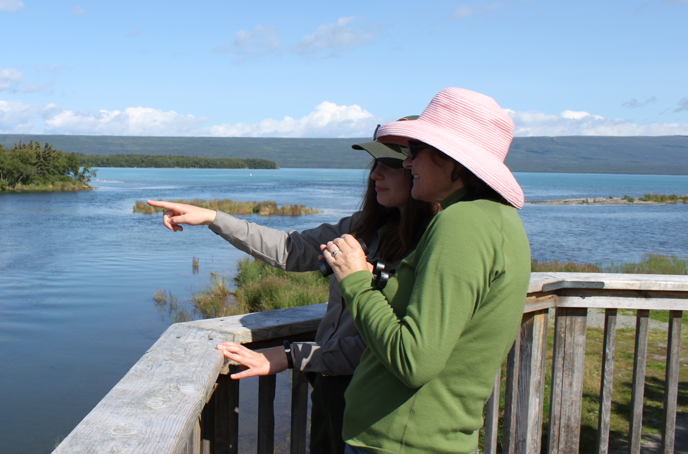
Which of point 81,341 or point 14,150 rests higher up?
point 14,150

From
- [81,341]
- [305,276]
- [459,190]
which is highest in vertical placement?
[459,190]

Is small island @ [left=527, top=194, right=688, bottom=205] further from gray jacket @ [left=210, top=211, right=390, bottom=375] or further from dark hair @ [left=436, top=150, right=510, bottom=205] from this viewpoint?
dark hair @ [left=436, top=150, right=510, bottom=205]

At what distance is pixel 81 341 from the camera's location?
430 inches

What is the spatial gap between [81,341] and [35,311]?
2.78 m

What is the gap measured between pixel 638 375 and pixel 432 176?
4.90ft

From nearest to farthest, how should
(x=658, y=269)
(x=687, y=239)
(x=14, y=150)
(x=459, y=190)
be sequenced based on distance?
(x=459, y=190) → (x=658, y=269) → (x=687, y=239) → (x=14, y=150)

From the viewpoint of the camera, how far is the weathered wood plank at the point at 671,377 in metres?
2.32

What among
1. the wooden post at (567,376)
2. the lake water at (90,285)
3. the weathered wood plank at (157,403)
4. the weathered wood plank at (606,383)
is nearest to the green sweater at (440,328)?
the weathered wood plank at (157,403)

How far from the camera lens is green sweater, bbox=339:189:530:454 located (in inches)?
48.6

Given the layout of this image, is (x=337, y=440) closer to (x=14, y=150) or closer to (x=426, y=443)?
(x=426, y=443)

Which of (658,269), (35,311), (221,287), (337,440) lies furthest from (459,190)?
(658,269)

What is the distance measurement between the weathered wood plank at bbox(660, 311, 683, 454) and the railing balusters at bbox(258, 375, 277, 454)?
161 centimetres

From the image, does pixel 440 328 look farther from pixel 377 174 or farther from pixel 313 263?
pixel 313 263

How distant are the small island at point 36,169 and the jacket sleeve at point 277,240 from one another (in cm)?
6342
